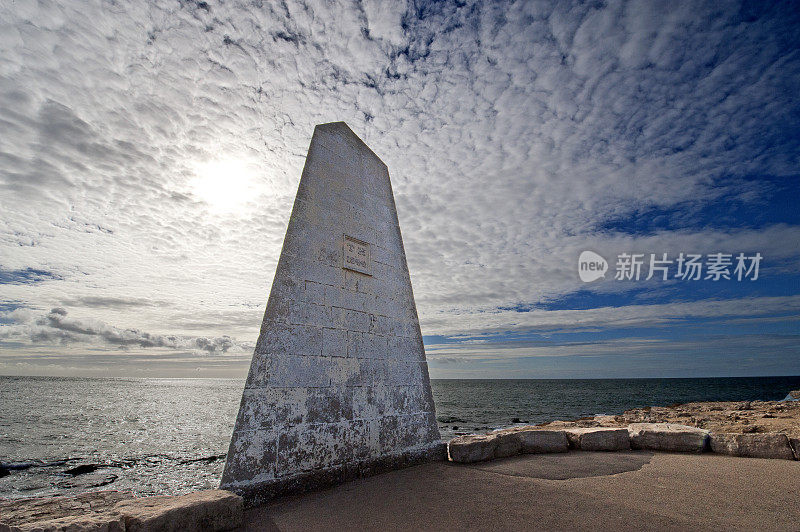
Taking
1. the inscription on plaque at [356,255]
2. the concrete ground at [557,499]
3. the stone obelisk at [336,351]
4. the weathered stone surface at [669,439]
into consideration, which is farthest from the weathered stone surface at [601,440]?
the inscription on plaque at [356,255]

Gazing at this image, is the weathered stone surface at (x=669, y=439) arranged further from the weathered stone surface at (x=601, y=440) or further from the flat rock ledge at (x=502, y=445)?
the flat rock ledge at (x=502, y=445)

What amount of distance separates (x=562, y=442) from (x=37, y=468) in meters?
18.3

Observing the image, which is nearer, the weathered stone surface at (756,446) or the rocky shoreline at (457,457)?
the rocky shoreline at (457,457)

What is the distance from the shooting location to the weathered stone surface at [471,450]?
203 inches

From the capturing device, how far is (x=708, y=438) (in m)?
5.75

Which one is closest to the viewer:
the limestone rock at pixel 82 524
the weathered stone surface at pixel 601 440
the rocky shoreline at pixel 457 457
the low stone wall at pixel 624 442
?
the limestone rock at pixel 82 524

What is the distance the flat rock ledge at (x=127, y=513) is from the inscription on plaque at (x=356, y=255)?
2.84 metres

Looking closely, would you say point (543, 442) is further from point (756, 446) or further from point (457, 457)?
point (756, 446)

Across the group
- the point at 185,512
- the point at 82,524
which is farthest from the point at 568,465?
the point at 82,524

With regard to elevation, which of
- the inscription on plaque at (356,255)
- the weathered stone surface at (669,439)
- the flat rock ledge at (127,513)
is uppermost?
the inscription on plaque at (356,255)

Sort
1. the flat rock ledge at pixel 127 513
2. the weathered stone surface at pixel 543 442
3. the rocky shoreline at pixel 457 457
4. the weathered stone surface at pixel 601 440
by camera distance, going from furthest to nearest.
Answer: the weathered stone surface at pixel 601 440
the weathered stone surface at pixel 543 442
the rocky shoreline at pixel 457 457
the flat rock ledge at pixel 127 513

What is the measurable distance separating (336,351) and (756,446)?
20.2 ft

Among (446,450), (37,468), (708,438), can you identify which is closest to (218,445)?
(37,468)

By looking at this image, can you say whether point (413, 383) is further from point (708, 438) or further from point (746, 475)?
point (708, 438)
